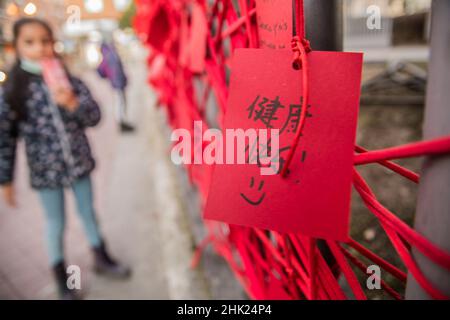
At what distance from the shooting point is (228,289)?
133cm

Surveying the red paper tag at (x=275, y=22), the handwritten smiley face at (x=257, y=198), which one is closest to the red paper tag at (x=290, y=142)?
the handwritten smiley face at (x=257, y=198)

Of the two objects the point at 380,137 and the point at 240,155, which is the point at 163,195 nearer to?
the point at 380,137

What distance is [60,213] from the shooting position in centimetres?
157

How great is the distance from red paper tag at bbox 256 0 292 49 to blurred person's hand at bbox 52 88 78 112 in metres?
1.08

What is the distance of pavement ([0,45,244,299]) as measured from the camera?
1.54m

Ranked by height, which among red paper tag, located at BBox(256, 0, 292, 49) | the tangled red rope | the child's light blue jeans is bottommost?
the child's light blue jeans

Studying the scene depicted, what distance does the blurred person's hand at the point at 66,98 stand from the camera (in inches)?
54.4

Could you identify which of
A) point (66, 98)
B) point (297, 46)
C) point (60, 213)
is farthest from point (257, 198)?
point (60, 213)

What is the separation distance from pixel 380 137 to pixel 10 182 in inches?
93.4

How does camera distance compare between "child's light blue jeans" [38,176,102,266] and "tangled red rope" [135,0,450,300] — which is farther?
"child's light blue jeans" [38,176,102,266]

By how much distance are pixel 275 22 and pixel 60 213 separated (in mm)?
1436

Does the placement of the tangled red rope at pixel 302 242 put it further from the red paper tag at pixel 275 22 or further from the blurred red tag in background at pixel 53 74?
the blurred red tag in background at pixel 53 74

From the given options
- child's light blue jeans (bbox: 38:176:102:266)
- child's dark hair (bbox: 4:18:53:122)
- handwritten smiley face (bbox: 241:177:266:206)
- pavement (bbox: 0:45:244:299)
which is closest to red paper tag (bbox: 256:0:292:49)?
handwritten smiley face (bbox: 241:177:266:206)

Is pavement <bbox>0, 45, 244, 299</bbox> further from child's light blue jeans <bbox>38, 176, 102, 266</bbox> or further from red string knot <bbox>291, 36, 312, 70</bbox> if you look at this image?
red string knot <bbox>291, 36, 312, 70</bbox>
